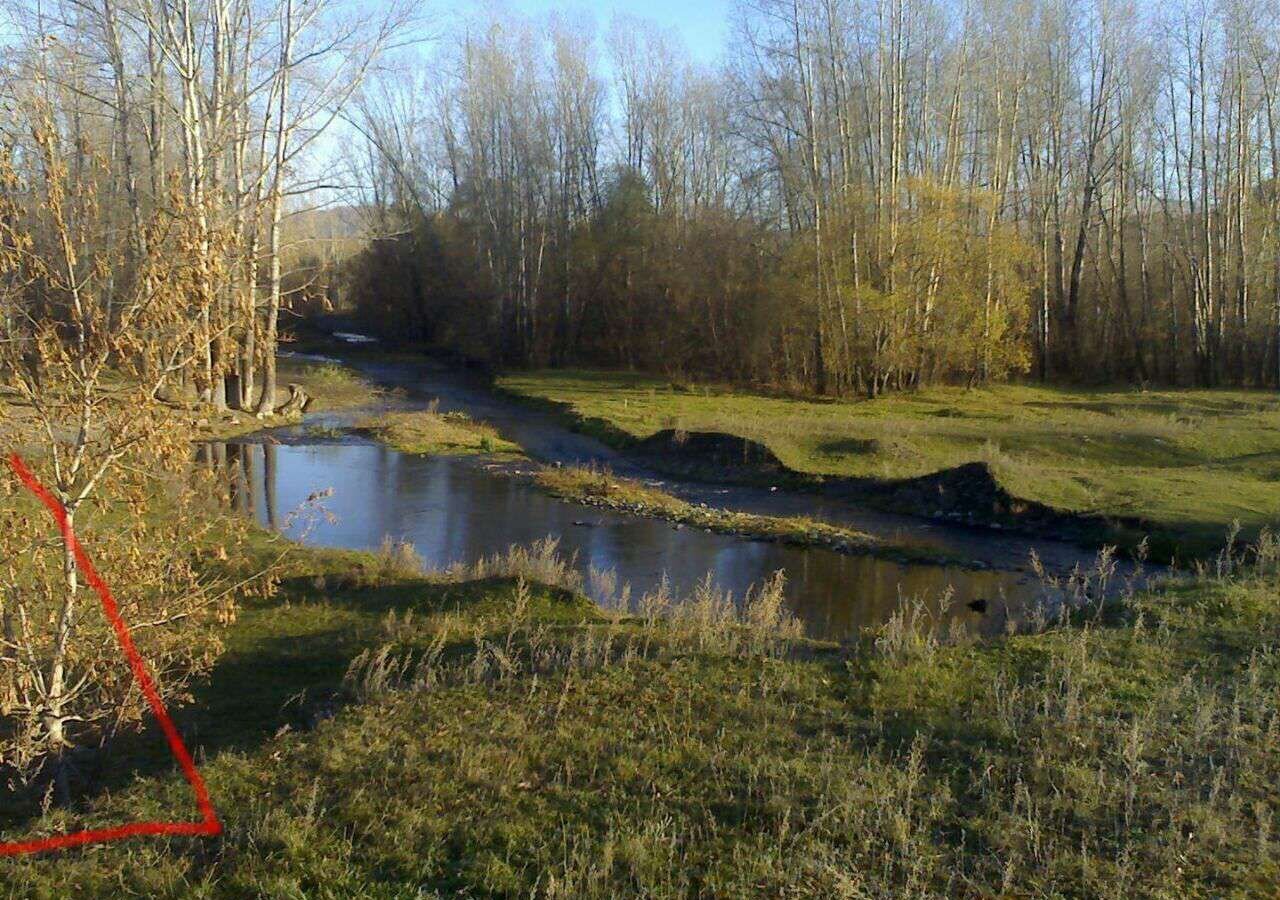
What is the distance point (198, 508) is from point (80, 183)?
2.33 m

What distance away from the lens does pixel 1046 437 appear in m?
26.0

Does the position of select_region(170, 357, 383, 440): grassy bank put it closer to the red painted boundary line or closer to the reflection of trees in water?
the reflection of trees in water

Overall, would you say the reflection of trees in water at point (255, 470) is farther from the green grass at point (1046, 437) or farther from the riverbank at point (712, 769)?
the green grass at point (1046, 437)

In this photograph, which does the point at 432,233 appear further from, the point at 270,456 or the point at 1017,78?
the point at 270,456

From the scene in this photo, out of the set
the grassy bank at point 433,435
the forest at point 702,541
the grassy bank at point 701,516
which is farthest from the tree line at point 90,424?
the grassy bank at point 433,435

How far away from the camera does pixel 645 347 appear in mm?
52906

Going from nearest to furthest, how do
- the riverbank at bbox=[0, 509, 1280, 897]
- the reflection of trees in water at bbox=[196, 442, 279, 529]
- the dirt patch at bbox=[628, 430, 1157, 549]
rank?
the riverbank at bbox=[0, 509, 1280, 897], the dirt patch at bbox=[628, 430, 1157, 549], the reflection of trees in water at bbox=[196, 442, 279, 529]

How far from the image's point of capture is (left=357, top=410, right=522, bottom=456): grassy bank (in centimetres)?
2916

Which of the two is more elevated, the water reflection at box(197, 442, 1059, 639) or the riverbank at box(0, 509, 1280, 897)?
the riverbank at box(0, 509, 1280, 897)

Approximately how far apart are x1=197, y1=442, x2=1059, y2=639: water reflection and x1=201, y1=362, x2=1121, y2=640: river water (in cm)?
3

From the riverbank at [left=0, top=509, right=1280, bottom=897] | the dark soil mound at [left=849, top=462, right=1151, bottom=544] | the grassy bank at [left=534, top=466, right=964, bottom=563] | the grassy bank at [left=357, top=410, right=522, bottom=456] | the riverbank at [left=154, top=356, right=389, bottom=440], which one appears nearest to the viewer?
the riverbank at [left=0, top=509, right=1280, bottom=897]

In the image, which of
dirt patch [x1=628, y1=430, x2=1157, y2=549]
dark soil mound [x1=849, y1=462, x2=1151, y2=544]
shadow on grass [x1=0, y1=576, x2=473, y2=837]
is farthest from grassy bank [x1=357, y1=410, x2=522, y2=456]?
shadow on grass [x1=0, y1=576, x2=473, y2=837]

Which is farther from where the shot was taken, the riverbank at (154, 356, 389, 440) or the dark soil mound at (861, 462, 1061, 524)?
the riverbank at (154, 356, 389, 440)

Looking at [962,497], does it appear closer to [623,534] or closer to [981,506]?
[981,506]
